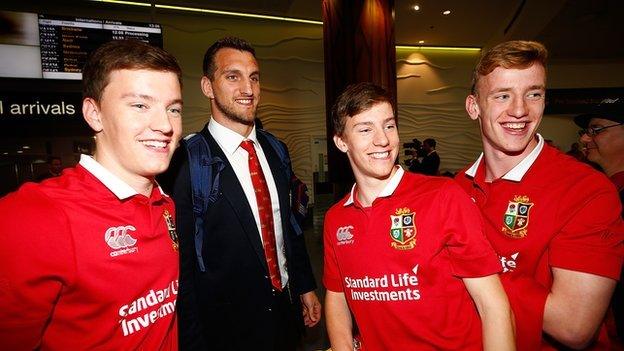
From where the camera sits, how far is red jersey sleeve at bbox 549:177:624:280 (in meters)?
1.16

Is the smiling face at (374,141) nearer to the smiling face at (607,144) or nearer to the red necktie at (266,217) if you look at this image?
the red necktie at (266,217)

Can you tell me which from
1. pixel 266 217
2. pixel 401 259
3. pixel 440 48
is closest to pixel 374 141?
pixel 401 259

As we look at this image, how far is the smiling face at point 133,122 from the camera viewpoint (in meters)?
1.17

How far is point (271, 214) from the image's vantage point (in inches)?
75.3

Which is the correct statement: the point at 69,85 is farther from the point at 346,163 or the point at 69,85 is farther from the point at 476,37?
the point at 476,37

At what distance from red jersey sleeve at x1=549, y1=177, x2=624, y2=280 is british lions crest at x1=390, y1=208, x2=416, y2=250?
49 cm

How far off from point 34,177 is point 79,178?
6.23 meters

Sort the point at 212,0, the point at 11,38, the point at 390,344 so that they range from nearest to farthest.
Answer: the point at 390,344 < the point at 11,38 < the point at 212,0

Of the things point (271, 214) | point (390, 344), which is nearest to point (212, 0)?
point (271, 214)

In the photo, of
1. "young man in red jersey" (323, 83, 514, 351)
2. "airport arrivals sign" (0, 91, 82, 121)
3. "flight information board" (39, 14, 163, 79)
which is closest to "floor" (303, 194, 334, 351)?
"young man in red jersey" (323, 83, 514, 351)

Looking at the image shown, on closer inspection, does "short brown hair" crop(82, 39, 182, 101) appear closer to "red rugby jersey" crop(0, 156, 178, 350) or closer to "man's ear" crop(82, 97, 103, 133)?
"man's ear" crop(82, 97, 103, 133)

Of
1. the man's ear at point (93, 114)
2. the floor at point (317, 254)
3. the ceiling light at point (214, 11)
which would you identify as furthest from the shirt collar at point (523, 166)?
the ceiling light at point (214, 11)

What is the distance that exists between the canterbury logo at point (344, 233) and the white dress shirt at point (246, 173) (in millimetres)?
499

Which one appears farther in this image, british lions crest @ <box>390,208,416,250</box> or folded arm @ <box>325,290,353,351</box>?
folded arm @ <box>325,290,353,351</box>
